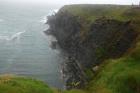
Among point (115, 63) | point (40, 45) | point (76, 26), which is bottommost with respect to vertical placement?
point (40, 45)

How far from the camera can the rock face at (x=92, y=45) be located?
206 feet

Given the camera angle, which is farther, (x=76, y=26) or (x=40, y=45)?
(x=40, y=45)

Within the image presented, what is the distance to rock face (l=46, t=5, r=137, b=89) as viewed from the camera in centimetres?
6266

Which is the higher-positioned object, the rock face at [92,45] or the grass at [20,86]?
the grass at [20,86]

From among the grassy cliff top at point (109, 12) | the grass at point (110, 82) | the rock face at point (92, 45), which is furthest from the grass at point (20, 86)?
the grassy cliff top at point (109, 12)

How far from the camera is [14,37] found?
4850 inches

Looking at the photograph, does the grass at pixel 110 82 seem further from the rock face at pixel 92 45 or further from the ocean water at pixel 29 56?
the ocean water at pixel 29 56

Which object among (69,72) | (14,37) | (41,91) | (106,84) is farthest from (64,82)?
(14,37)

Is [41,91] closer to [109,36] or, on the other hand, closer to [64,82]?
[64,82]

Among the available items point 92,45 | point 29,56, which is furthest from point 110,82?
point 29,56

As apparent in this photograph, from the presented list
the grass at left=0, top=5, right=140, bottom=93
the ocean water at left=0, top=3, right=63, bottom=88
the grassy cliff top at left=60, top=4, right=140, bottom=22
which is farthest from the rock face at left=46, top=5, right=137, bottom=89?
the grass at left=0, top=5, right=140, bottom=93

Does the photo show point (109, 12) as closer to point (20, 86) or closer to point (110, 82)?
point (110, 82)

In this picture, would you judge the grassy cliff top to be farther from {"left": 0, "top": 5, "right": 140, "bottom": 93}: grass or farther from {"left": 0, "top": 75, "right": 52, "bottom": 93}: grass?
{"left": 0, "top": 75, "right": 52, "bottom": 93}: grass

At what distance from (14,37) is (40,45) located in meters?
17.2
